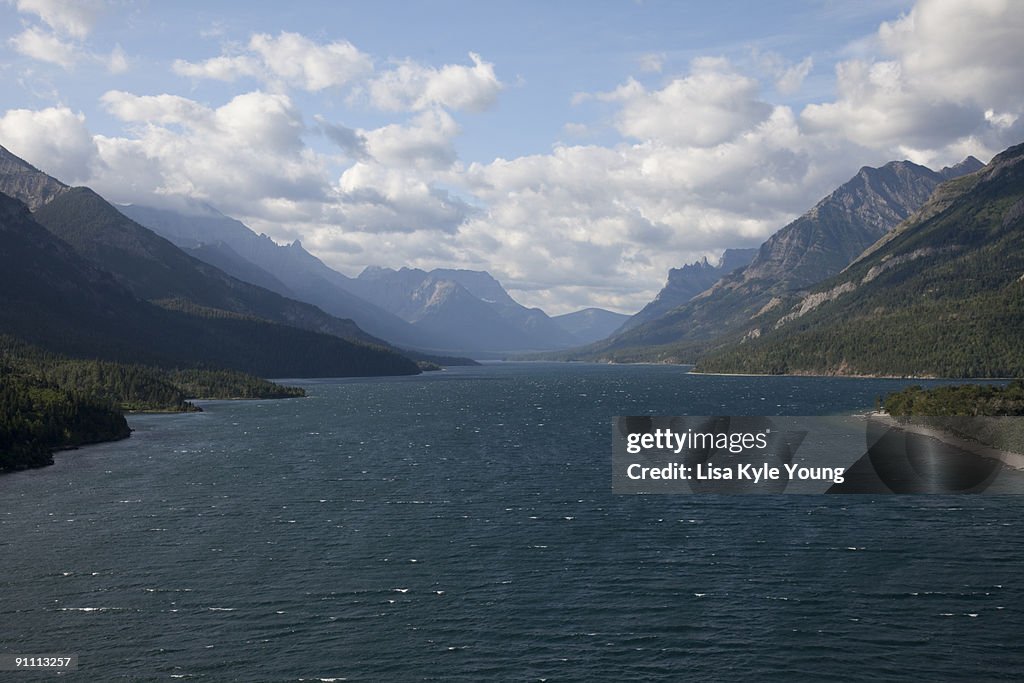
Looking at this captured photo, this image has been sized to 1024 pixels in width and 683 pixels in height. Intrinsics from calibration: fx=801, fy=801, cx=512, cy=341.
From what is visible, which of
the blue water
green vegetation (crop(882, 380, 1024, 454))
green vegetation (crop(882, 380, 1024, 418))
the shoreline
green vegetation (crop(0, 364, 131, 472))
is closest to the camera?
the blue water

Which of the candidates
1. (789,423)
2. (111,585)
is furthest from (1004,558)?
(789,423)

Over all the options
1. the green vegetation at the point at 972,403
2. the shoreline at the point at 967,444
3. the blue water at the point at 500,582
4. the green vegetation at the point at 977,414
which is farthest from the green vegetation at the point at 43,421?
the green vegetation at the point at 972,403

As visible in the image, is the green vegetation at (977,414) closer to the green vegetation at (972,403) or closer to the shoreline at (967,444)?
the green vegetation at (972,403)

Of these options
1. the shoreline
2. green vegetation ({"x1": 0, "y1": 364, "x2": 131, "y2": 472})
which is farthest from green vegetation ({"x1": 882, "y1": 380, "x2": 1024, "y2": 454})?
green vegetation ({"x1": 0, "y1": 364, "x2": 131, "y2": 472})

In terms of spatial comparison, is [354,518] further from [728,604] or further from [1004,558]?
[1004,558]

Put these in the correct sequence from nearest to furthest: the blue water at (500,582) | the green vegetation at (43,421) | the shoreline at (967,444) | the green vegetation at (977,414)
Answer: the blue water at (500,582) → the shoreline at (967,444) → the green vegetation at (43,421) → the green vegetation at (977,414)

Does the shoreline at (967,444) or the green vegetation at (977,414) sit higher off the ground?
the green vegetation at (977,414)

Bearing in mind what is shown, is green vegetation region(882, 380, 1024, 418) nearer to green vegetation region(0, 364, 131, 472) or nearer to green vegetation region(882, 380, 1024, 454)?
green vegetation region(882, 380, 1024, 454)

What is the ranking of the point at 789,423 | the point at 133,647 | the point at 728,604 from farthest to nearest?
the point at 789,423
the point at 728,604
the point at 133,647

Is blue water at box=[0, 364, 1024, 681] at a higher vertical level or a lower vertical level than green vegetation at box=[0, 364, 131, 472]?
lower
